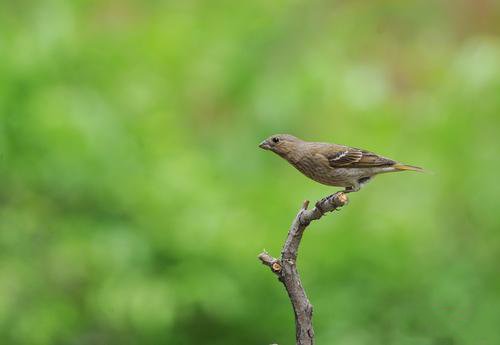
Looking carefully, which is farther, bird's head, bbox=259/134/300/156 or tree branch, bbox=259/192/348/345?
bird's head, bbox=259/134/300/156

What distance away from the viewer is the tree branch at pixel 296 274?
3.41m

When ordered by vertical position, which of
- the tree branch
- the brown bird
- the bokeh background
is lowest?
the tree branch

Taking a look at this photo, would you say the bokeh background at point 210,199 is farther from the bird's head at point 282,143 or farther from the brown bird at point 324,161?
the bird's head at point 282,143

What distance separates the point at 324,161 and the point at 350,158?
175 mm

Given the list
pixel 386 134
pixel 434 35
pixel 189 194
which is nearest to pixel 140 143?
pixel 189 194

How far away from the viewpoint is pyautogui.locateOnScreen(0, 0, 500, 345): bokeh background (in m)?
6.19

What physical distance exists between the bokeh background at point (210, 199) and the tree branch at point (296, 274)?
2252 millimetres

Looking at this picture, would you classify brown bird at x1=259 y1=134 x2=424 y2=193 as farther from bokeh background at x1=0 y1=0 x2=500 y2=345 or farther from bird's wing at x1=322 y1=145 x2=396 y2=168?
bokeh background at x1=0 y1=0 x2=500 y2=345

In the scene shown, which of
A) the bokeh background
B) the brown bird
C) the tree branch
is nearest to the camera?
the tree branch

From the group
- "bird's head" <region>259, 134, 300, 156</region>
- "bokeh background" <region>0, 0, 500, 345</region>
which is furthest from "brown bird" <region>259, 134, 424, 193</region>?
"bokeh background" <region>0, 0, 500, 345</region>

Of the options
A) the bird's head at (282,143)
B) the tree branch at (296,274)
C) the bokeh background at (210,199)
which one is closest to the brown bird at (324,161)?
the bird's head at (282,143)

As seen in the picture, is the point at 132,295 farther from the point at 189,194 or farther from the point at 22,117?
the point at 22,117

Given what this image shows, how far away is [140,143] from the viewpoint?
22.1 feet

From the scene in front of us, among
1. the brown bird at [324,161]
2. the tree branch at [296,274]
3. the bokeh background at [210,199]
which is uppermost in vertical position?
the bokeh background at [210,199]
